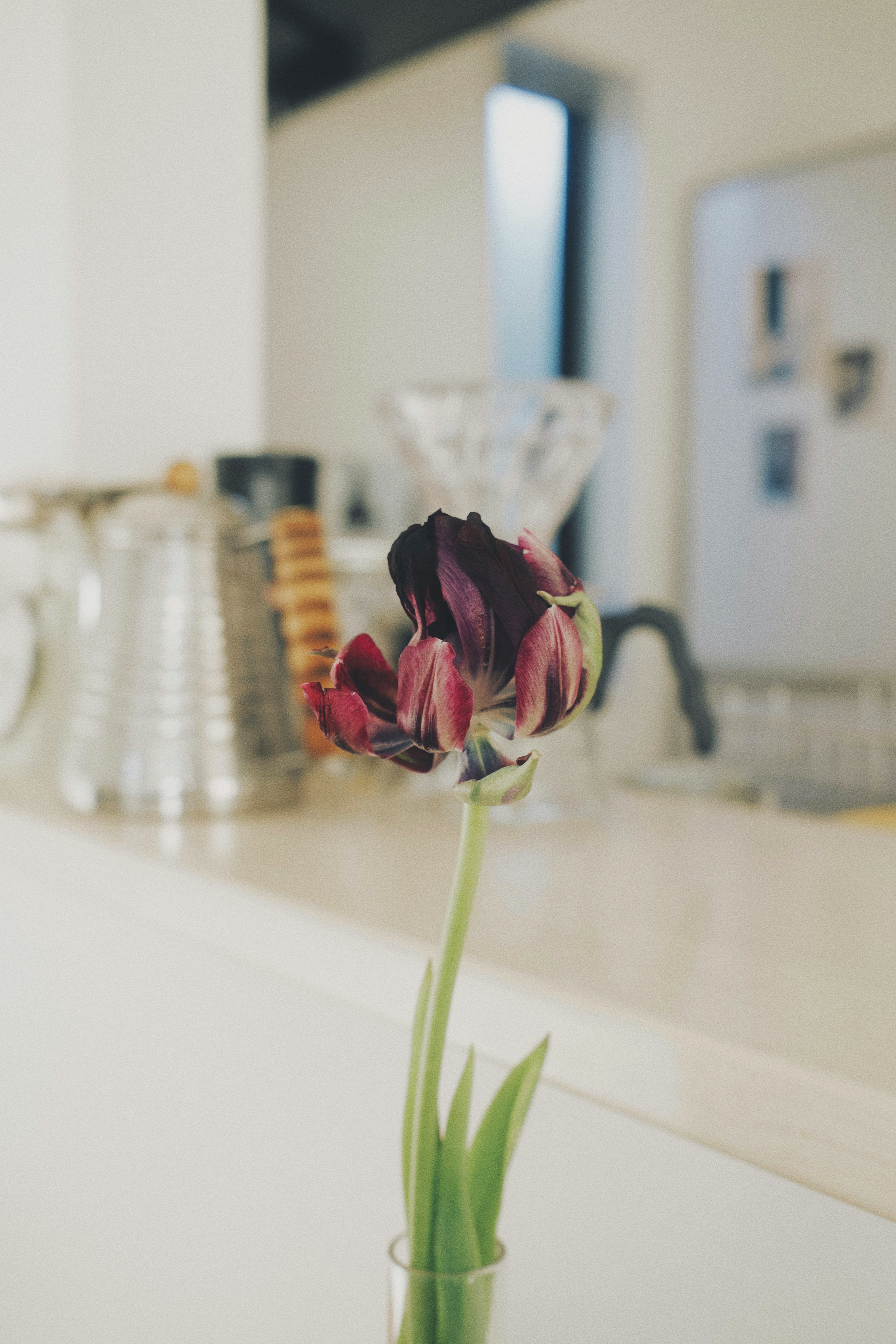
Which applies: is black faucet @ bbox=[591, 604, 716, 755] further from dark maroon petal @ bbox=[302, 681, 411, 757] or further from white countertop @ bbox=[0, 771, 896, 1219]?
dark maroon petal @ bbox=[302, 681, 411, 757]

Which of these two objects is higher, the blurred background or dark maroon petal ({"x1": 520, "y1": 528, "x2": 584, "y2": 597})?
the blurred background

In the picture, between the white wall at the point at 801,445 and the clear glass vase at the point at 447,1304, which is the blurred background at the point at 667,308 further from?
the clear glass vase at the point at 447,1304

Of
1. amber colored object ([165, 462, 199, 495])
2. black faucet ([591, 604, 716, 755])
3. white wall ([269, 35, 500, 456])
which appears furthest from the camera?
white wall ([269, 35, 500, 456])

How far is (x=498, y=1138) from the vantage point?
33 centimetres

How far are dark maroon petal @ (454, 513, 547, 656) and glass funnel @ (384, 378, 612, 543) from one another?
0.52 metres

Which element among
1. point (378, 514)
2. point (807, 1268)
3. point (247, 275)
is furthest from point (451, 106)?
point (807, 1268)

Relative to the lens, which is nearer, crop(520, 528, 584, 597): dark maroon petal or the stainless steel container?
crop(520, 528, 584, 597): dark maroon petal

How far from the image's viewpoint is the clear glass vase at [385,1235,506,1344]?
324 millimetres

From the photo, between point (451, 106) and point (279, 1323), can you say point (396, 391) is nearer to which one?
point (279, 1323)

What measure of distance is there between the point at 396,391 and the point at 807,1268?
24.4 inches

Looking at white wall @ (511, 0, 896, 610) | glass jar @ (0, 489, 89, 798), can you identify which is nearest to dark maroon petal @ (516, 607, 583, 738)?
glass jar @ (0, 489, 89, 798)

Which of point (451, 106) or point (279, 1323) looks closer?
point (279, 1323)

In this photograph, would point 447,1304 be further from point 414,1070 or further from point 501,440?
point 501,440

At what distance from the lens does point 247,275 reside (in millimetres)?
1050
